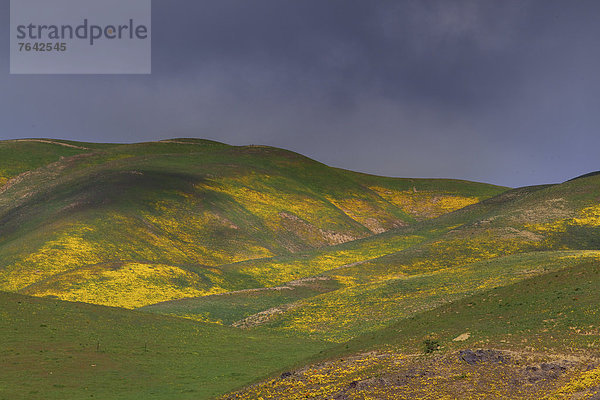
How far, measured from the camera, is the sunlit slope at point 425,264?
67312 mm

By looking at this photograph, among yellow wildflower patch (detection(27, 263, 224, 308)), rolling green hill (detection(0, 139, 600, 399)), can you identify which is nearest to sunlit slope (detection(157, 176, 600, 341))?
rolling green hill (detection(0, 139, 600, 399))

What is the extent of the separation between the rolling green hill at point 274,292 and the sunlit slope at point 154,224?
520 mm

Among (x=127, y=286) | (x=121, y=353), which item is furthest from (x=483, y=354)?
(x=127, y=286)

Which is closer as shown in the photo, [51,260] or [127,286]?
[127,286]

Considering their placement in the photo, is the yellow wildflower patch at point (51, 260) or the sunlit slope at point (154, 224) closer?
the sunlit slope at point (154, 224)

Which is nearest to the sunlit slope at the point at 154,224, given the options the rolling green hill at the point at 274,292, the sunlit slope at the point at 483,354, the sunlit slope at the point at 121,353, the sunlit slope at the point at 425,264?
the rolling green hill at the point at 274,292

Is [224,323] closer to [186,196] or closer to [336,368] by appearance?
[336,368]

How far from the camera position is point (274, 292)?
279 ft

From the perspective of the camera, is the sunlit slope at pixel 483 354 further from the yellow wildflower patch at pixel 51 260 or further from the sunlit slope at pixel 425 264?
the yellow wildflower patch at pixel 51 260

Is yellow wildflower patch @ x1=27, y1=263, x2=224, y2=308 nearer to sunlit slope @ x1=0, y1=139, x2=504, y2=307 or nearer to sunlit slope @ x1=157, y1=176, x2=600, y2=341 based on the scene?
sunlit slope @ x1=0, y1=139, x2=504, y2=307

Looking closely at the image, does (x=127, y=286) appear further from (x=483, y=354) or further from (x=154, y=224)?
(x=483, y=354)

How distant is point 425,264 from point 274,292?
29.1 meters

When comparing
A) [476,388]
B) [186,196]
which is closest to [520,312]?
[476,388]

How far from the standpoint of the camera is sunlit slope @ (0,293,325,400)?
132ft
